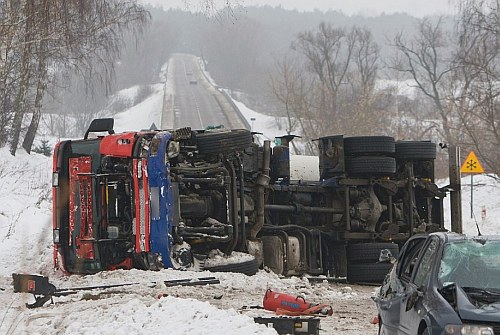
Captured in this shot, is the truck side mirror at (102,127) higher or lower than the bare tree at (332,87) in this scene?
lower

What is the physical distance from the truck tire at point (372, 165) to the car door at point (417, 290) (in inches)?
252

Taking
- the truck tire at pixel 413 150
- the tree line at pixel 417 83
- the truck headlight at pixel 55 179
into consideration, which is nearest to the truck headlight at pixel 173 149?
the truck headlight at pixel 55 179

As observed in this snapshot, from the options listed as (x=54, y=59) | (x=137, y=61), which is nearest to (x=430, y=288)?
(x=54, y=59)

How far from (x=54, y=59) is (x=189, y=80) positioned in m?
76.3

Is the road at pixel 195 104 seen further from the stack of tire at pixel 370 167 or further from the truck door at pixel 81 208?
the truck door at pixel 81 208

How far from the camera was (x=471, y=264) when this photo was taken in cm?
712

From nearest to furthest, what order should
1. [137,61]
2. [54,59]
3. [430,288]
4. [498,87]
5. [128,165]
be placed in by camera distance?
1. [430,288]
2. [128,165]
3. [54,59]
4. [498,87]
5. [137,61]

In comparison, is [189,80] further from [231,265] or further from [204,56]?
[231,265]

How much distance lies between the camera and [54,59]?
90.8 feet

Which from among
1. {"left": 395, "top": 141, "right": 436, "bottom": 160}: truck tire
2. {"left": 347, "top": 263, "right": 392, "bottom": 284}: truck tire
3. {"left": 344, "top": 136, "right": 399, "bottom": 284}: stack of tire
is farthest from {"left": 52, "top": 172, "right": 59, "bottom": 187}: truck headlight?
{"left": 395, "top": 141, "right": 436, "bottom": 160}: truck tire

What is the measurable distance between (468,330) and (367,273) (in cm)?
801

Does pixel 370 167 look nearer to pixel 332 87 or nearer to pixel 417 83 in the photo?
pixel 417 83

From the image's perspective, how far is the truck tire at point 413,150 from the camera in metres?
14.7

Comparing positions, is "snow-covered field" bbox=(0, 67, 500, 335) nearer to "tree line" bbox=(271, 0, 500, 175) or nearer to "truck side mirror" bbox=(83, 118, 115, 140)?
"truck side mirror" bbox=(83, 118, 115, 140)
